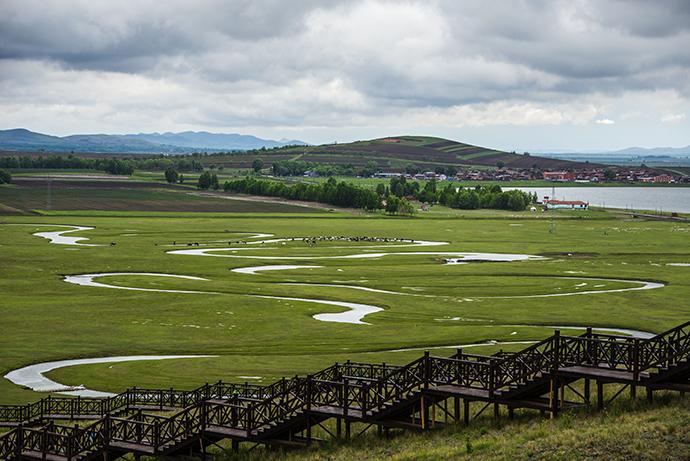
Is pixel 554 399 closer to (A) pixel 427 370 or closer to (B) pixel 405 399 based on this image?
(A) pixel 427 370

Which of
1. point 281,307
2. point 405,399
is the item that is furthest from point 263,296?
point 405,399

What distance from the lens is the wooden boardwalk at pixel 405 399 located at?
35.2 metres

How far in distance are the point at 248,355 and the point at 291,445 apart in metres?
28.4

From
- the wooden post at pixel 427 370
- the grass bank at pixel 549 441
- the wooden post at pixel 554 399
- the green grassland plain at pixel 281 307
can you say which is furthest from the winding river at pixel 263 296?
the wooden post at pixel 554 399

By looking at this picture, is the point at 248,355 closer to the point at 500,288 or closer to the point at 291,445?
the point at 291,445

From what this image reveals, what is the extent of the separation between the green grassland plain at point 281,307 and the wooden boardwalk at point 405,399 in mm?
16622

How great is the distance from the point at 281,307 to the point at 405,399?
5047 cm

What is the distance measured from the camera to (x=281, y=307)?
86500mm

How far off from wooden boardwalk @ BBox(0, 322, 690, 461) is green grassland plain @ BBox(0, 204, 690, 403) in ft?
54.5

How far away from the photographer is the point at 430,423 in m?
37.3

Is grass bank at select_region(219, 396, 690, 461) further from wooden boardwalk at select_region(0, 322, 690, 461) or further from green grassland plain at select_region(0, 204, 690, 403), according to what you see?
green grassland plain at select_region(0, 204, 690, 403)

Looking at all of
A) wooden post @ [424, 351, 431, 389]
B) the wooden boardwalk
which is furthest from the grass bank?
wooden post @ [424, 351, 431, 389]

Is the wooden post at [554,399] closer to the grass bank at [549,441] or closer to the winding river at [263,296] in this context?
the grass bank at [549,441]

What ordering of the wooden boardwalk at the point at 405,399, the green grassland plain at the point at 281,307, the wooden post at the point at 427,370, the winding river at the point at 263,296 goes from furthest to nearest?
the green grassland plain at the point at 281,307
the winding river at the point at 263,296
the wooden post at the point at 427,370
the wooden boardwalk at the point at 405,399
